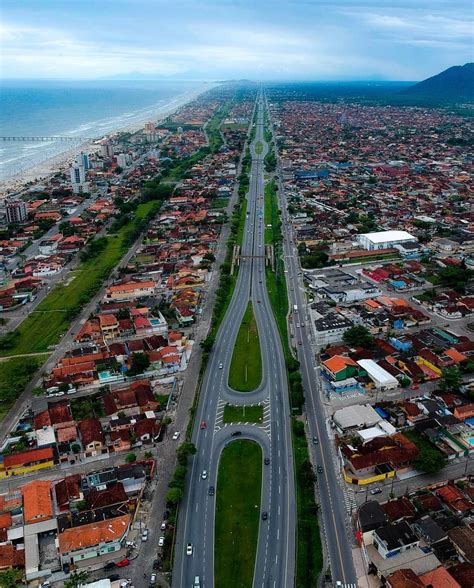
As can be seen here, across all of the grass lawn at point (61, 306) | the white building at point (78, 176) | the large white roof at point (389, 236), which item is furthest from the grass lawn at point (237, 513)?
the white building at point (78, 176)

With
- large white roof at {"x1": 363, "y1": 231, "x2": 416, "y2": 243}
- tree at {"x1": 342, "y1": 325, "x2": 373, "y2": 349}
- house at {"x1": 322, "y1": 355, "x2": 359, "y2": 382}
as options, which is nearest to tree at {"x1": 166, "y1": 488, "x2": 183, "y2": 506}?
house at {"x1": 322, "y1": 355, "x2": 359, "y2": 382}

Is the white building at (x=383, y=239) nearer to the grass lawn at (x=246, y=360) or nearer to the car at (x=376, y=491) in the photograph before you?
the grass lawn at (x=246, y=360)

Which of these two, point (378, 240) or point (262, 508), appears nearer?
point (262, 508)

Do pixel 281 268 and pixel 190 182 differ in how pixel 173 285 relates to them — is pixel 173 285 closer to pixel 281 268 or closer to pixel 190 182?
pixel 281 268

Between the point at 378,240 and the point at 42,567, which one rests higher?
the point at 378,240

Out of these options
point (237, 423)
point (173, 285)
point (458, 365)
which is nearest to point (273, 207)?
point (173, 285)

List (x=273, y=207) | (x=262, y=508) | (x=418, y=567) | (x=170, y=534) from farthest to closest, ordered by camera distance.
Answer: (x=273, y=207)
(x=262, y=508)
(x=170, y=534)
(x=418, y=567)
